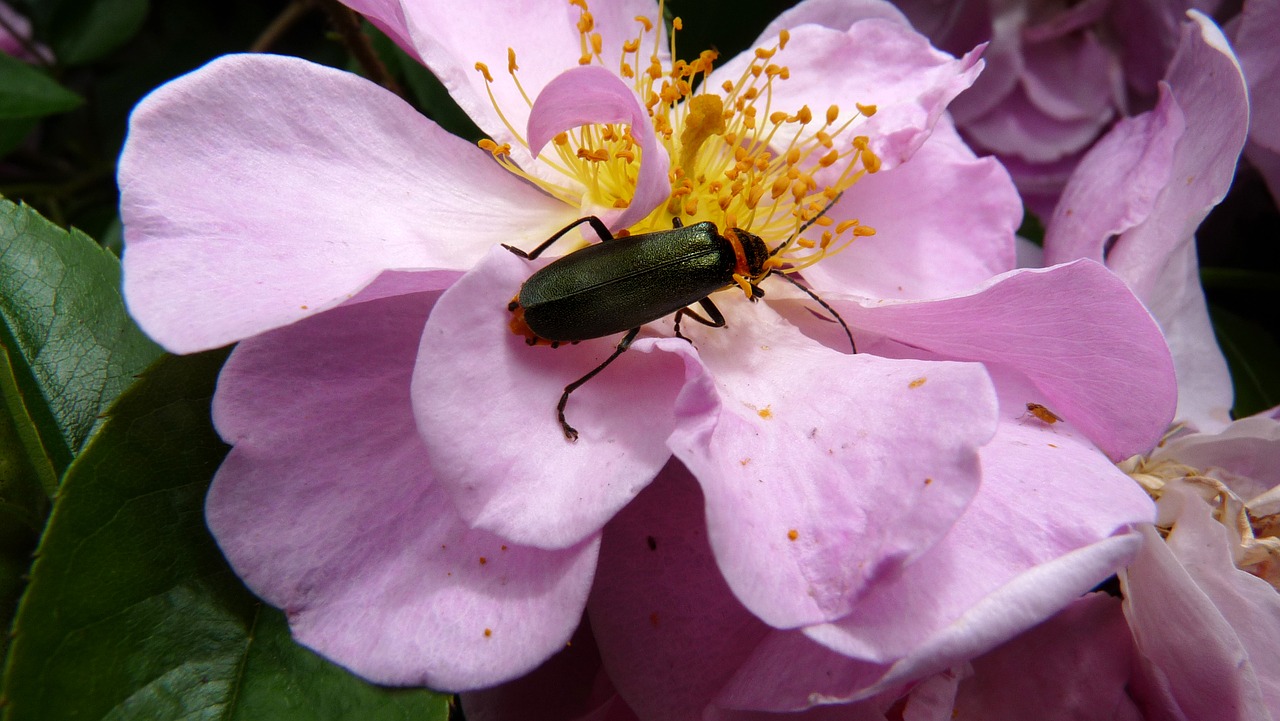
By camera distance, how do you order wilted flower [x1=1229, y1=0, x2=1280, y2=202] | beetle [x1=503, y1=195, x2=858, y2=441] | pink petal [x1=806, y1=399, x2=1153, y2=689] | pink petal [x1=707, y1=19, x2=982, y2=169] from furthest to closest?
1. wilted flower [x1=1229, y1=0, x2=1280, y2=202]
2. pink petal [x1=707, y1=19, x2=982, y2=169]
3. beetle [x1=503, y1=195, x2=858, y2=441]
4. pink petal [x1=806, y1=399, x2=1153, y2=689]

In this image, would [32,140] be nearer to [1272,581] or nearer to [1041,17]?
[1041,17]

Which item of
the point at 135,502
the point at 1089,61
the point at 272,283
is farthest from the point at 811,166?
the point at 1089,61

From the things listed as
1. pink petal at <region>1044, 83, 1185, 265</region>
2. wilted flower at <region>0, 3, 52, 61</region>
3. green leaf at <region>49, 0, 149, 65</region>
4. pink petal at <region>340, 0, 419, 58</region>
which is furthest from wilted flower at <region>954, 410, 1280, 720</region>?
wilted flower at <region>0, 3, 52, 61</region>

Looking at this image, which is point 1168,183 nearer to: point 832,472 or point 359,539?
point 832,472

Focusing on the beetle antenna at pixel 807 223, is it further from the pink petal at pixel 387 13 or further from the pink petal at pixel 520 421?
the pink petal at pixel 387 13

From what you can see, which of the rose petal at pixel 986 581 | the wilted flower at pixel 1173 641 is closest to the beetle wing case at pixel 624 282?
the rose petal at pixel 986 581

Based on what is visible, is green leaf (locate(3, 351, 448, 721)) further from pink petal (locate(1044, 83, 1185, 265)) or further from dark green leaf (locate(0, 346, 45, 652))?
pink petal (locate(1044, 83, 1185, 265))

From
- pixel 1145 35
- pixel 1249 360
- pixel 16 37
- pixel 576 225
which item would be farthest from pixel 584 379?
pixel 16 37
